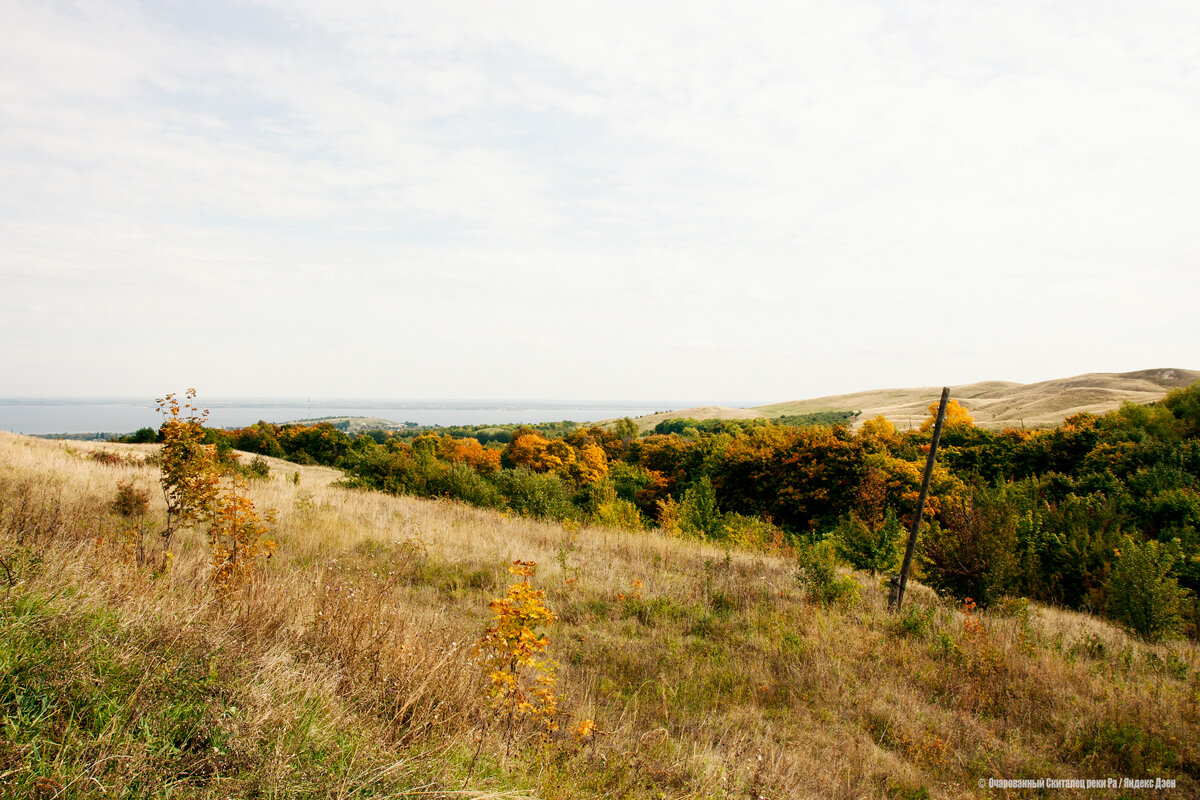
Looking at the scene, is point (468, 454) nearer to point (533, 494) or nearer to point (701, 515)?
point (533, 494)

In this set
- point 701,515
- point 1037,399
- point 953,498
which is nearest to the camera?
point 701,515

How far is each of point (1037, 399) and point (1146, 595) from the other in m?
91.6

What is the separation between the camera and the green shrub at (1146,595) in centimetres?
892

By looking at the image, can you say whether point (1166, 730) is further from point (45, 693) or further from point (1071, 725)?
point (45, 693)

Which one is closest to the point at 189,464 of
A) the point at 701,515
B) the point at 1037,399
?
the point at 701,515

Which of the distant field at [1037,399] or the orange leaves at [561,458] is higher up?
the distant field at [1037,399]

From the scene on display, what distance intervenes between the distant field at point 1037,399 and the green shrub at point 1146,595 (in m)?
46.3

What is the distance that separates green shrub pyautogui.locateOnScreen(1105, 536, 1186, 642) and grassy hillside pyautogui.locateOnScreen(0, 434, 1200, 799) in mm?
560

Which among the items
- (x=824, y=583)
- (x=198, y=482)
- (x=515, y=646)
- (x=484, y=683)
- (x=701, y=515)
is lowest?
(x=701, y=515)

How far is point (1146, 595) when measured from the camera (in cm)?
907

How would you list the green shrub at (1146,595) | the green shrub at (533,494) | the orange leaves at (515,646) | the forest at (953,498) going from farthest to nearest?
1. the green shrub at (533,494)
2. the forest at (953,498)
3. the green shrub at (1146,595)
4. the orange leaves at (515,646)

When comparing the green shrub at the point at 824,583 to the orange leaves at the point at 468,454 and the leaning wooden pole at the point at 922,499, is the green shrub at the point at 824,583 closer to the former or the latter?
the leaning wooden pole at the point at 922,499

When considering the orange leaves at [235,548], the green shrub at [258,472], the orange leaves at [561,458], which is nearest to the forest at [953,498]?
the green shrub at [258,472]

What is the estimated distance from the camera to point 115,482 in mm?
11086
